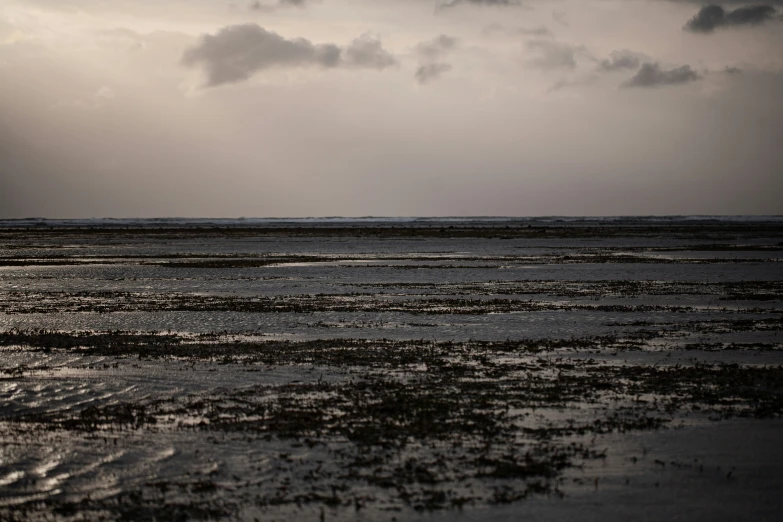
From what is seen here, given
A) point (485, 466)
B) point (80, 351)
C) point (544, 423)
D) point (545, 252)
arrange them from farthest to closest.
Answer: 1. point (545, 252)
2. point (80, 351)
3. point (544, 423)
4. point (485, 466)

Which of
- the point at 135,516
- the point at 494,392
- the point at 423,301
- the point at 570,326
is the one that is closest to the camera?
the point at 135,516

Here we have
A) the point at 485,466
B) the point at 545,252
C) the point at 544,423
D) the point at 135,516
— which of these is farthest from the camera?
the point at 545,252

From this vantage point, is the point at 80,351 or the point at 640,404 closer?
the point at 640,404

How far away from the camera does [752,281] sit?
119ft

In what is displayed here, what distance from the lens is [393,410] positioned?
12.9m

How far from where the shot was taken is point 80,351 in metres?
18.9

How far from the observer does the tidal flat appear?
Result: 936cm

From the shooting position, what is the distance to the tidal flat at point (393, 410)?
936 cm

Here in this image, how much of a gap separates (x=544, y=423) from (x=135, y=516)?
6.47 m

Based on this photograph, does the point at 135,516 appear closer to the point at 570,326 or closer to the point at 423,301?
the point at 570,326

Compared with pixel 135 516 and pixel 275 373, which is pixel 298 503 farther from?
pixel 275 373

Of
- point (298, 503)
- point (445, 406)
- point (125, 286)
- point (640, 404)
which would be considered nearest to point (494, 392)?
point (445, 406)

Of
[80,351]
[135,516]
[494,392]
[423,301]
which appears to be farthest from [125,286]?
[135,516]

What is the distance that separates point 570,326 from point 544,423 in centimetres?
1098
